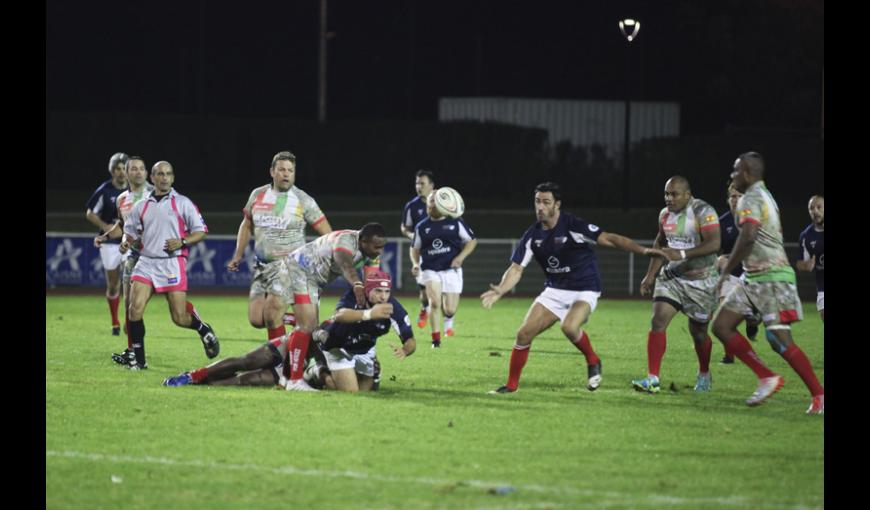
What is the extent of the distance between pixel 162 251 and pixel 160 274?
251 millimetres

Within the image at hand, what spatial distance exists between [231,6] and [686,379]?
33.2 meters

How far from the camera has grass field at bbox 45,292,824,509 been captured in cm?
784

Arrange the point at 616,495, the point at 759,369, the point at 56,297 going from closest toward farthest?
the point at 616,495 → the point at 759,369 → the point at 56,297

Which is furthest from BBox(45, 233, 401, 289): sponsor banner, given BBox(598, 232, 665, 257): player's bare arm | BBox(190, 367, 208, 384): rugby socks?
BBox(598, 232, 665, 257): player's bare arm

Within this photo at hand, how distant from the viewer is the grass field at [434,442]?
7840 mm

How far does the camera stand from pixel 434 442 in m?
9.63

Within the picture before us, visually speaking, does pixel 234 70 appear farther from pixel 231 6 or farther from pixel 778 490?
pixel 778 490

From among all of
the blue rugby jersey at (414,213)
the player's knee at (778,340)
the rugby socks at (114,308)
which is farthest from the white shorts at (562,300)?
the rugby socks at (114,308)

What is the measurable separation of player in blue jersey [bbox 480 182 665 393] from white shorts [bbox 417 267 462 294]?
5603mm

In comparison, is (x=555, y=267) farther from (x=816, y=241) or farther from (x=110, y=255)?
(x=110, y=255)

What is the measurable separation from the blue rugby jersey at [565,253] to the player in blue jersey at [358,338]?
4.57 ft
